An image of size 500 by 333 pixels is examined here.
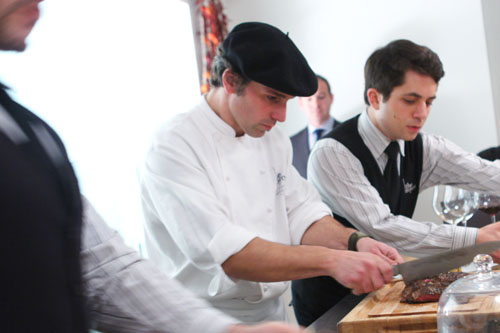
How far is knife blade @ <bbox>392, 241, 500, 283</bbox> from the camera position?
1.30 m

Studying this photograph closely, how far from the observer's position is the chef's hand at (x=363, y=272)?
129 cm

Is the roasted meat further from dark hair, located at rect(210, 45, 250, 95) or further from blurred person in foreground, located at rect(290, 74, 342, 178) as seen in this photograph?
blurred person in foreground, located at rect(290, 74, 342, 178)

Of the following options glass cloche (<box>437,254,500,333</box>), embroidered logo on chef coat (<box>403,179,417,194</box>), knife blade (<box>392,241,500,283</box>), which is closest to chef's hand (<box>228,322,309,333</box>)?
glass cloche (<box>437,254,500,333</box>)

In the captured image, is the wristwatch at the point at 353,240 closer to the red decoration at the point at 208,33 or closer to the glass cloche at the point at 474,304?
the glass cloche at the point at 474,304

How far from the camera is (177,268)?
1.49 m

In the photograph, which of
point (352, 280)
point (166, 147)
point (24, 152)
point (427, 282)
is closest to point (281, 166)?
point (166, 147)

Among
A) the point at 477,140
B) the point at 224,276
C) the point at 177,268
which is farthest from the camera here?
the point at 477,140

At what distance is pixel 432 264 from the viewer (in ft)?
4.29

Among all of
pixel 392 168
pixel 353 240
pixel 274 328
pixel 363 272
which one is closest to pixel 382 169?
pixel 392 168

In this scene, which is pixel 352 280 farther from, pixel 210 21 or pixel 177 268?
pixel 210 21

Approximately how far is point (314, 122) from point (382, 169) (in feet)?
5.24

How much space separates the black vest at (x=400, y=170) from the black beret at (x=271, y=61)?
44 centimetres

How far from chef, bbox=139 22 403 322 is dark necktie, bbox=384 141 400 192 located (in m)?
0.37

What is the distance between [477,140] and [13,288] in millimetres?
3201
